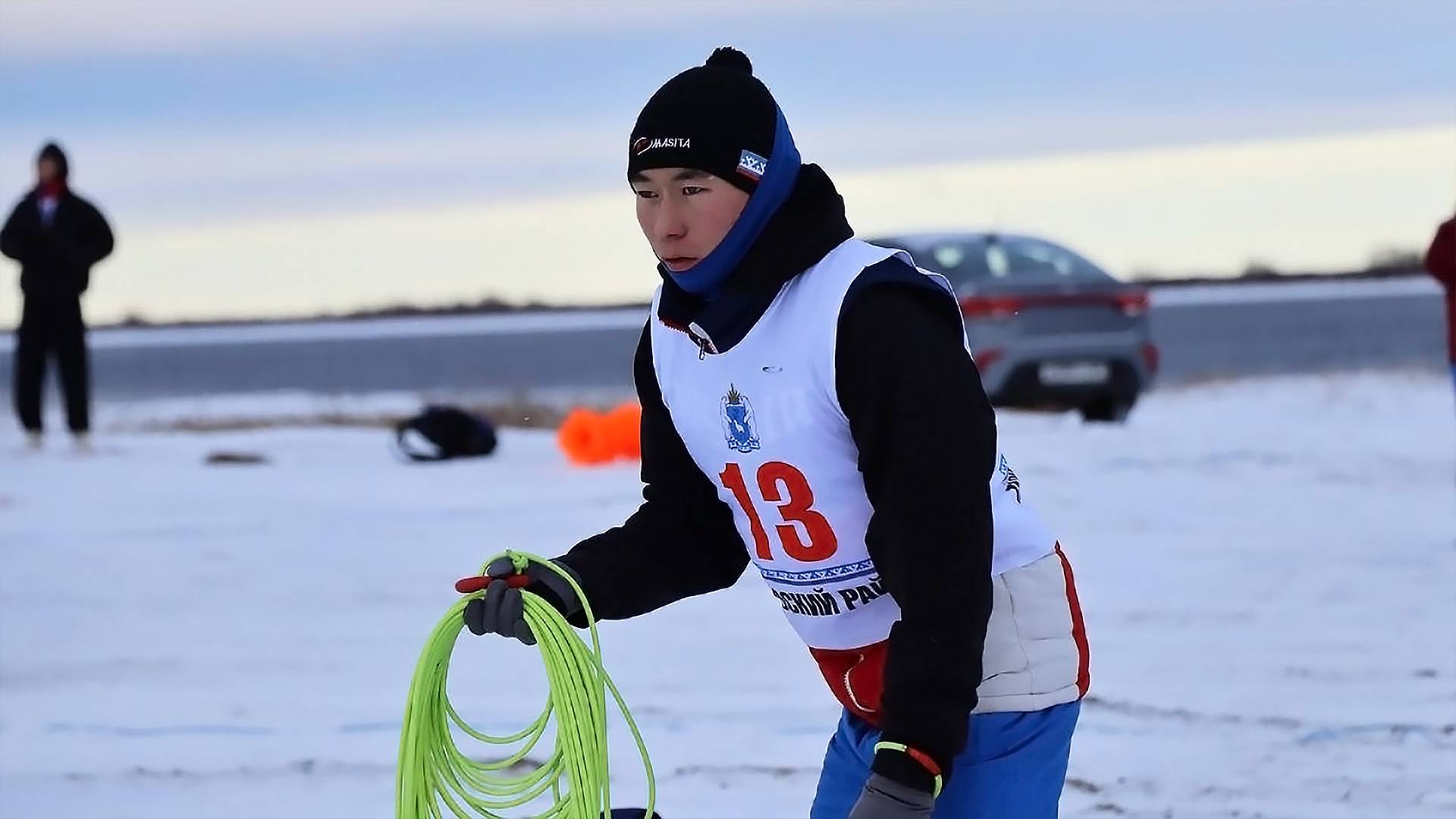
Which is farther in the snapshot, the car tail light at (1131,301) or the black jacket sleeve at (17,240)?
the car tail light at (1131,301)

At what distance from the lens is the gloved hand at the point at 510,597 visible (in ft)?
7.65

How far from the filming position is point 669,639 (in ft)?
19.0

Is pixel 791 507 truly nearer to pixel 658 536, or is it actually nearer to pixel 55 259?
pixel 658 536

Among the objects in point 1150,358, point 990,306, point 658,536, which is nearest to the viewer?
point 658,536

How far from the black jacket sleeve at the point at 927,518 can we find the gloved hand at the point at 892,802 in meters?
0.01

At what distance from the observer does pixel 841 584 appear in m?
2.28

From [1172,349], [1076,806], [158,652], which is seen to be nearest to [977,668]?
[1076,806]

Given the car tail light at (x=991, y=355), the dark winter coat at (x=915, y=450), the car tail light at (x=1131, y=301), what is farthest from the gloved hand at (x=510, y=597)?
the car tail light at (x=1131, y=301)

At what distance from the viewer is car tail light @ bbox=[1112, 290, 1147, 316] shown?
36.9ft

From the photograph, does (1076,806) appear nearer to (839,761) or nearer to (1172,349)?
(839,761)

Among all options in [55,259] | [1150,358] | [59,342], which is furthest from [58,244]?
[1150,358]

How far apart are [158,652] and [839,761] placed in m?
3.88

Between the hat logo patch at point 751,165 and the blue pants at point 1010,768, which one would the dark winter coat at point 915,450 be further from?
the blue pants at point 1010,768

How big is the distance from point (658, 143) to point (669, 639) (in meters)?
3.77
